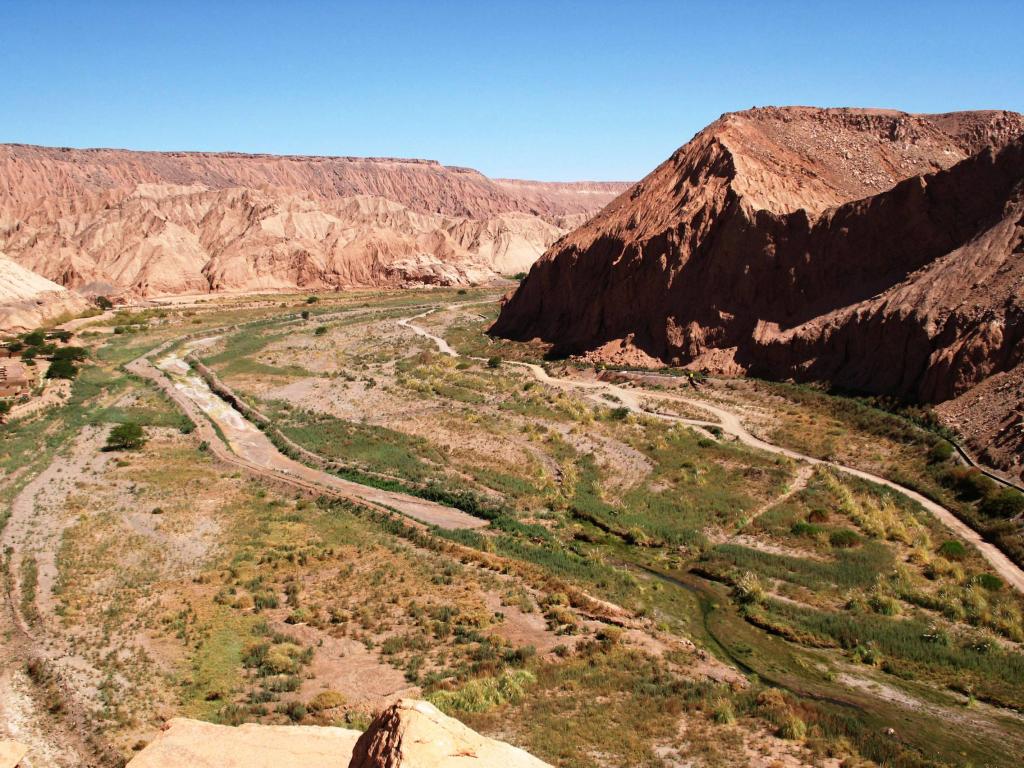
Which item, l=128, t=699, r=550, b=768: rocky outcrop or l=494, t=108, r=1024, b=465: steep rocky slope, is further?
l=494, t=108, r=1024, b=465: steep rocky slope

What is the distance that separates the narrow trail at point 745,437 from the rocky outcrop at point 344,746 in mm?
19492

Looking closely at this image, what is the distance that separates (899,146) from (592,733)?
2338 inches

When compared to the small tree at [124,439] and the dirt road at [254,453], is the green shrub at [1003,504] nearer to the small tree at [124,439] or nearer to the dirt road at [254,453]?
the dirt road at [254,453]

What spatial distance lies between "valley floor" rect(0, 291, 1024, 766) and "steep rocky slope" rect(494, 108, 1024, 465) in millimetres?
3968

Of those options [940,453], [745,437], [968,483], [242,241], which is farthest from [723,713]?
[242,241]

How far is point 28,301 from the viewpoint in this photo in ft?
249

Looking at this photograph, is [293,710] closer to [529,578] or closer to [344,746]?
[344,746]

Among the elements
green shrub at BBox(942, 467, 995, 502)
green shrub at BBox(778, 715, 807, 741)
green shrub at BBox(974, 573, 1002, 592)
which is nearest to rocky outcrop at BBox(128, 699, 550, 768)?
green shrub at BBox(778, 715, 807, 741)

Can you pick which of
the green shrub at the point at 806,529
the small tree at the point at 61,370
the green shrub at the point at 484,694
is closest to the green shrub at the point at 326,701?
the green shrub at the point at 484,694

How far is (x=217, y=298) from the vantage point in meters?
102

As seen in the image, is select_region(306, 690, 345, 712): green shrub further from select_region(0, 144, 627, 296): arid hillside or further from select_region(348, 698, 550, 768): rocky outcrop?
select_region(0, 144, 627, 296): arid hillside

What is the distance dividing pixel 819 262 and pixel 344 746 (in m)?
43.7

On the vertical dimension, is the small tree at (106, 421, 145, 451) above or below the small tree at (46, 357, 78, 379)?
below

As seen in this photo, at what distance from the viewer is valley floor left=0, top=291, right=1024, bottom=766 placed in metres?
15.7
